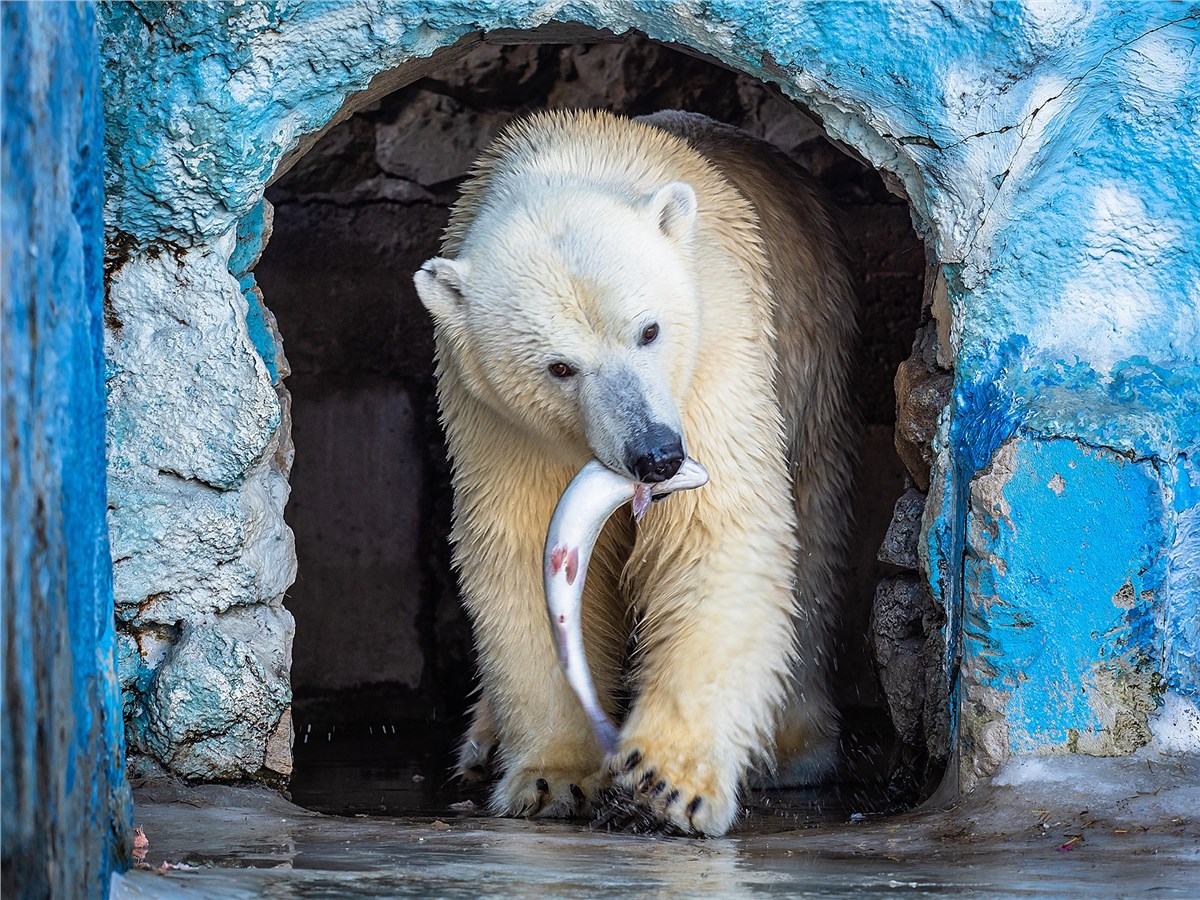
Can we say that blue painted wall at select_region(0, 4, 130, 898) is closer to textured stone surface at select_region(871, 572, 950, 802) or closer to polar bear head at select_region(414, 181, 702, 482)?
polar bear head at select_region(414, 181, 702, 482)

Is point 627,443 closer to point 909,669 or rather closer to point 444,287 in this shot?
point 444,287

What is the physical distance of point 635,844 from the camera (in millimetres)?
2887

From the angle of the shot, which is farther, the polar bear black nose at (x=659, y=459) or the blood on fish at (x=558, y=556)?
the blood on fish at (x=558, y=556)

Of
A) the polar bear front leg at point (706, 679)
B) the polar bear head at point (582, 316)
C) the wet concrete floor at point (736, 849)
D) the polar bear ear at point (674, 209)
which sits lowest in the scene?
the wet concrete floor at point (736, 849)

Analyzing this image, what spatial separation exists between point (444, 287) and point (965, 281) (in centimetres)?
120

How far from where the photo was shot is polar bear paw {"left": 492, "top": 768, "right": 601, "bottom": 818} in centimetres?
329

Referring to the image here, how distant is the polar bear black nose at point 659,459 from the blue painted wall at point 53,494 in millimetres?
1041

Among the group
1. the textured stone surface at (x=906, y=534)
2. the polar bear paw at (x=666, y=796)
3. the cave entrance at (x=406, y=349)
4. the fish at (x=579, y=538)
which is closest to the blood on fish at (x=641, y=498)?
the fish at (x=579, y=538)

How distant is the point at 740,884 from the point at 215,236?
1.86 meters

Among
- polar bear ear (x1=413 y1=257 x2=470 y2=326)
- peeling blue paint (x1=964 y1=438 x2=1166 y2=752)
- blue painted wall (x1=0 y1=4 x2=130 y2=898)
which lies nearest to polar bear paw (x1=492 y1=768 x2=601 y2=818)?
peeling blue paint (x1=964 y1=438 x2=1166 y2=752)

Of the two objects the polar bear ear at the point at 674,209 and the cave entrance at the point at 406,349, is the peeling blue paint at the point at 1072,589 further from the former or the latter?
the cave entrance at the point at 406,349

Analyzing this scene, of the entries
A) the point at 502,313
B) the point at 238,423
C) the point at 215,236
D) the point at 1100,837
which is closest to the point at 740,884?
the point at 1100,837

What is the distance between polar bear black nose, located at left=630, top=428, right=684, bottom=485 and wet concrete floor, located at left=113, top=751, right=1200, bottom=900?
74 centimetres

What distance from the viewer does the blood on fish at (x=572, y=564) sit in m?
3.05
